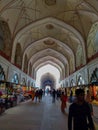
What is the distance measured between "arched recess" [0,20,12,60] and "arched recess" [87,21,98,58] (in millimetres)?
7895

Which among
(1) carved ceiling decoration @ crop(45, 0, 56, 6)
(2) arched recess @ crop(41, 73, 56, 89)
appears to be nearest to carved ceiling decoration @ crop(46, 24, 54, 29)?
(1) carved ceiling decoration @ crop(45, 0, 56, 6)

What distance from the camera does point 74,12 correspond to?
Result: 12.9m

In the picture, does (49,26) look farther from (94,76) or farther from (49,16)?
(94,76)

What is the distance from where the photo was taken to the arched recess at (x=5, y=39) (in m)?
12.3

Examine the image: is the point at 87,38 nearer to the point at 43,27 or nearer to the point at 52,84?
the point at 43,27

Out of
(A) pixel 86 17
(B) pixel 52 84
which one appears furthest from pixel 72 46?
(B) pixel 52 84

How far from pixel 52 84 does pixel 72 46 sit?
1147 inches

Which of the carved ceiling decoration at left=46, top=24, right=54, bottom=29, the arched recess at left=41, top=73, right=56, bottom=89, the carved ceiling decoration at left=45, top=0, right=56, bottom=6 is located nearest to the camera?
the carved ceiling decoration at left=45, top=0, right=56, bottom=6

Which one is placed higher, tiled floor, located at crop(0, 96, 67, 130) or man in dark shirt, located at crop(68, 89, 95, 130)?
man in dark shirt, located at crop(68, 89, 95, 130)

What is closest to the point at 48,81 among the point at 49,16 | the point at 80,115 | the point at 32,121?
the point at 49,16

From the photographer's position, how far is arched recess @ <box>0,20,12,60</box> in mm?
12321

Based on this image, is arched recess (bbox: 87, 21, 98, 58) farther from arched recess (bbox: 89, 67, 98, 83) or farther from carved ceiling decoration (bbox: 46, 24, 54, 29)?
carved ceiling decoration (bbox: 46, 24, 54, 29)

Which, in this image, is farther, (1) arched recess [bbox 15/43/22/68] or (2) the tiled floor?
(1) arched recess [bbox 15/43/22/68]

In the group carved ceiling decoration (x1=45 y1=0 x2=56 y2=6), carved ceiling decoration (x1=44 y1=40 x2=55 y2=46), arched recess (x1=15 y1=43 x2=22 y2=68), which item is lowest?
arched recess (x1=15 y1=43 x2=22 y2=68)
